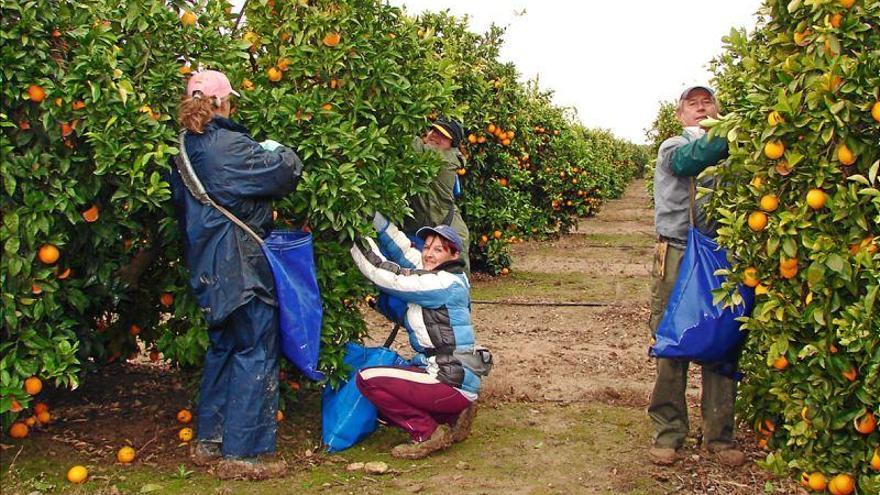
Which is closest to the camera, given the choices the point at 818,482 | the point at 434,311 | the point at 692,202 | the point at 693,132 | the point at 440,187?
the point at 818,482

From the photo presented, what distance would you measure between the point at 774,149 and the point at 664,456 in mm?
1981

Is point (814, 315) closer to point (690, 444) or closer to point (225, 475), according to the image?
point (690, 444)

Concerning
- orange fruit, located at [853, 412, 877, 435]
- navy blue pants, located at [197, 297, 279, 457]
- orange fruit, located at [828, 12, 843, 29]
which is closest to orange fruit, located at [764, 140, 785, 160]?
orange fruit, located at [828, 12, 843, 29]

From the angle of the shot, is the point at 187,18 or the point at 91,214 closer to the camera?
the point at 91,214

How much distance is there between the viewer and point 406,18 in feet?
18.4

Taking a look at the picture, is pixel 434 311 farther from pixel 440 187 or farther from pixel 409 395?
pixel 440 187

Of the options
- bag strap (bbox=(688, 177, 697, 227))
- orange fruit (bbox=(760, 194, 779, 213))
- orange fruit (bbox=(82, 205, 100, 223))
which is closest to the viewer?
orange fruit (bbox=(760, 194, 779, 213))

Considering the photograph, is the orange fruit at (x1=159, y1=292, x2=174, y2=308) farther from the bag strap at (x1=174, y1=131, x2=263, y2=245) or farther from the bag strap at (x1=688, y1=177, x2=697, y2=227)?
the bag strap at (x1=688, y1=177, x2=697, y2=227)

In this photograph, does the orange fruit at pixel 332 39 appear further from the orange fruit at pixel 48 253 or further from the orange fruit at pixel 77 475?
the orange fruit at pixel 77 475

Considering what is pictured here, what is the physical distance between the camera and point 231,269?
4492 mm

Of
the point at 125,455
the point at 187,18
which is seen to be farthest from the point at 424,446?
the point at 187,18

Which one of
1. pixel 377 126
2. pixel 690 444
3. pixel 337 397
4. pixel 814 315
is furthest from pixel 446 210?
pixel 814 315

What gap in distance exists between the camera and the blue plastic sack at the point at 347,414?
5168 millimetres

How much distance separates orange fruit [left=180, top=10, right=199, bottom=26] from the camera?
460 centimetres
